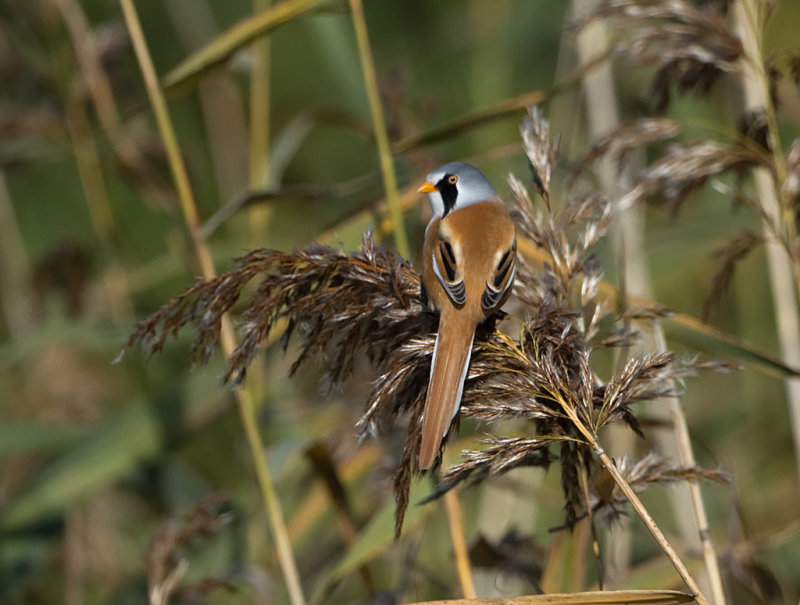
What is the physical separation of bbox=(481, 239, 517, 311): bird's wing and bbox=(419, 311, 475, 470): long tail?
124mm

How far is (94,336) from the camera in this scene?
325 centimetres

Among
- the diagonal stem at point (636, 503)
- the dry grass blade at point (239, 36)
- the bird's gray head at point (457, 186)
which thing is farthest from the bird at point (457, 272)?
the dry grass blade at point (239, 36)

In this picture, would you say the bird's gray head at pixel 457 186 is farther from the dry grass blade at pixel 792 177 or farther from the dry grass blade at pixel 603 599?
the dry grass blade at pixel 603 599

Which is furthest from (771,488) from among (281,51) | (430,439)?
(281,51)

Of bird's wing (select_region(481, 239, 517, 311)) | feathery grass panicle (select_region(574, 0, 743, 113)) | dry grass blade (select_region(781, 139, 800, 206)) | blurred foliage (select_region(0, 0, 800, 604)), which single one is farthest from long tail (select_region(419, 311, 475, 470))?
feathery grass panicle (select_region(574, 0, 743, 113))

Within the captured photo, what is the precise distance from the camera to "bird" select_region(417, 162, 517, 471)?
5.11 ft

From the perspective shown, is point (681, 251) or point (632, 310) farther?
point (681, 251)

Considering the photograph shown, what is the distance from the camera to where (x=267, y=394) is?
3391mm

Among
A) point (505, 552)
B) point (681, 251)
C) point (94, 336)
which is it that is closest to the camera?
point (505, 552)

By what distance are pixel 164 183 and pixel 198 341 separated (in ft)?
7.06

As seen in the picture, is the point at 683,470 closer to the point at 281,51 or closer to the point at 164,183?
the point at 164,183

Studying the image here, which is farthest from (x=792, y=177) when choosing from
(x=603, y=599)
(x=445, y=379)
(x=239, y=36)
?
(x=239, y=36)

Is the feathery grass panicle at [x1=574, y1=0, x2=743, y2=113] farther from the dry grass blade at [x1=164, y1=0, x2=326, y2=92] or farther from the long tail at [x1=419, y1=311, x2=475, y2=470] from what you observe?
the long tail at [x1=419, y1=311, x2=475, y2=470]

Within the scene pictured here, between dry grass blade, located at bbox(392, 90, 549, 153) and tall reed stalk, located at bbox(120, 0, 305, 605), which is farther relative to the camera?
dry grass blade, located at bbox(392, 90, 549, 153)
